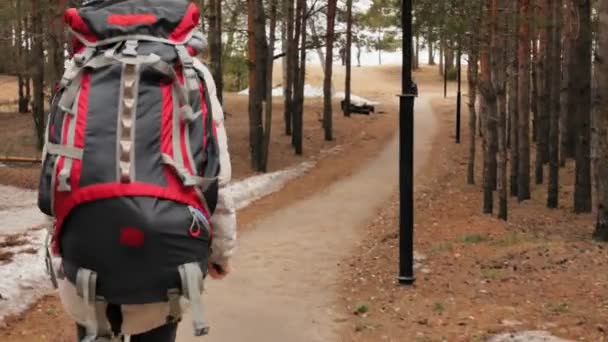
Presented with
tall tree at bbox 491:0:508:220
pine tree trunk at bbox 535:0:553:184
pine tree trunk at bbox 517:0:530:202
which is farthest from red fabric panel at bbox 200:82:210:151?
pine tree trunk at bbox 535:0:553:184

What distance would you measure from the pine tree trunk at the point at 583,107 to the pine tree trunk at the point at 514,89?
4.49 feet

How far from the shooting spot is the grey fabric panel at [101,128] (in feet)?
7.78

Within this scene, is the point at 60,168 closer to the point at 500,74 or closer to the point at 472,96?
the point at 500,74

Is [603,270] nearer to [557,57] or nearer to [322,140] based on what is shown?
[557,57]

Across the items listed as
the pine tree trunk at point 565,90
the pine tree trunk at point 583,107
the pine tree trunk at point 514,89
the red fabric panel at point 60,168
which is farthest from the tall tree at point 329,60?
the red fabric panel at point 60,168

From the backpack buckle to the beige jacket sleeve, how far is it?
199 millimetres

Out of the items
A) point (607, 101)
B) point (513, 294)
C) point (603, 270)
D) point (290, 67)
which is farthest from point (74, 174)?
point (290, 67)

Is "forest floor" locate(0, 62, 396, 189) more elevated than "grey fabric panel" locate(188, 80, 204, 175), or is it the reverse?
"grey fabric panel" locate(188, 80, 204, 175)

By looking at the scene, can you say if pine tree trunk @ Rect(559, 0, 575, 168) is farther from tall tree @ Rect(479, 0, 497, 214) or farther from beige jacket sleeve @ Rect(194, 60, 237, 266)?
beige jacket sleeve @ Rect(194, 60, 237, 266)

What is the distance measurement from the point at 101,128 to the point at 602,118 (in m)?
10.7

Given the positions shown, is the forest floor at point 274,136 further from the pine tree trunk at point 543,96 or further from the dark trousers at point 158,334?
the dark trousers at point 158,334

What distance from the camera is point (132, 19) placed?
258 cm

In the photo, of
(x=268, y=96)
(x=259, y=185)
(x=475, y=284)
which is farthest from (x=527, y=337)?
(x=268, y=96)

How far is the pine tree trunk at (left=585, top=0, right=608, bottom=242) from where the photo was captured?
11656mm
